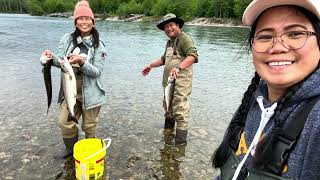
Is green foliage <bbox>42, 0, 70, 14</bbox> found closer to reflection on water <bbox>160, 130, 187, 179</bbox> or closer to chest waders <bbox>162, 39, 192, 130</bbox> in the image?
chest waders <bbox>162, 39, 192, 130</bbox>

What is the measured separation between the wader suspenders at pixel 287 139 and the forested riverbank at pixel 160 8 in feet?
243

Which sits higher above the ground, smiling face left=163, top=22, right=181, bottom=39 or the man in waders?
smiling face left=163, top=22, right=181, bottom=39

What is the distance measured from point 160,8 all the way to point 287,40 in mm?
116743

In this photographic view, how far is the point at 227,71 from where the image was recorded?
56.0 ft

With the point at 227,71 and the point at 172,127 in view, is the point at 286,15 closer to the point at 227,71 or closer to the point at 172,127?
the point at 172,127

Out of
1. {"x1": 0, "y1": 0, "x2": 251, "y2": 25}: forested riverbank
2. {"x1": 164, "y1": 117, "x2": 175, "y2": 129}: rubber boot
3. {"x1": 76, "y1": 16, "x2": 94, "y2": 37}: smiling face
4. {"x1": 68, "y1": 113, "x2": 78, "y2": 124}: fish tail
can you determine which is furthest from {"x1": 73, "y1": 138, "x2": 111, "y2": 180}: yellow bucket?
{"x1": 0, "y1": 0, "x2": 251, "y2": 25}: forested riverbank

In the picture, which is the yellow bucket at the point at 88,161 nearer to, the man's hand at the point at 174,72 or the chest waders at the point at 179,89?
the man's hand at the point at 174,72

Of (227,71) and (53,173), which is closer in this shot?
(53,173)

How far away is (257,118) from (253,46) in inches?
17.9

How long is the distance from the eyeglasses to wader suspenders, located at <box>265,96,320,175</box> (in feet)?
1.24

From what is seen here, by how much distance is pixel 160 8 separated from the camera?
115 meters

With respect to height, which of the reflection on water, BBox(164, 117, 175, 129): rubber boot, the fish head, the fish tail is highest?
the fish head

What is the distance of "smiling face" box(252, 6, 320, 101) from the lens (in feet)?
6.15

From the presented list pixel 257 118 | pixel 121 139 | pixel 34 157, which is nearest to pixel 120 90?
pixel 121 139
